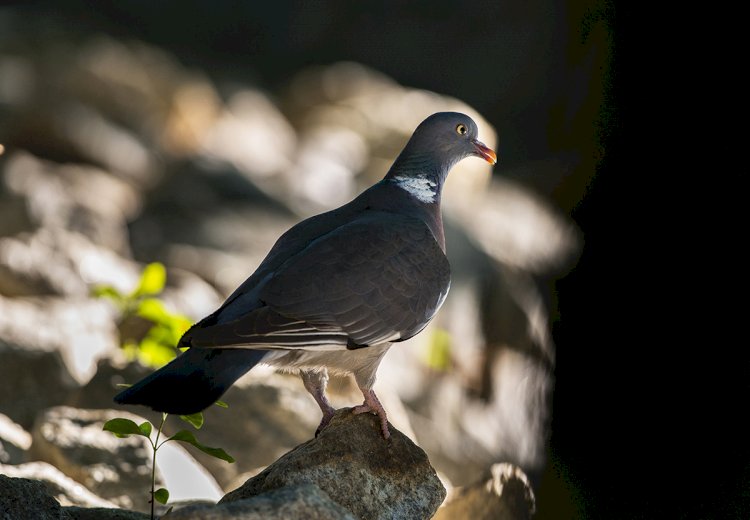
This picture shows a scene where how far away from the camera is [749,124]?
252cm

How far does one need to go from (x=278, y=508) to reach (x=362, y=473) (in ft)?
2.51

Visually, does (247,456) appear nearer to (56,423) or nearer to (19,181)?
(56,423)

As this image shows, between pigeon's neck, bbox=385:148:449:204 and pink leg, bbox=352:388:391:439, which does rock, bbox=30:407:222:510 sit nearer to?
pink leg, bbox=352:388:391:439

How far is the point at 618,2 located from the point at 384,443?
1412 mm

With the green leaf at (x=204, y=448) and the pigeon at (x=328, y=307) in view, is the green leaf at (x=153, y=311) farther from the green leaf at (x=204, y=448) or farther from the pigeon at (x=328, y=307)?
the green leaf at (x=204, y=448)

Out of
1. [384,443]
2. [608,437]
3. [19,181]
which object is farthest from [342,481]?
[19,181]

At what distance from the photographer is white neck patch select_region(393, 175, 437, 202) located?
351 cm

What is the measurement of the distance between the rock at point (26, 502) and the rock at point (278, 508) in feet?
2.21

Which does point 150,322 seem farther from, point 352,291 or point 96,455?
point 352,291

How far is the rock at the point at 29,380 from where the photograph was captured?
4.42 meters

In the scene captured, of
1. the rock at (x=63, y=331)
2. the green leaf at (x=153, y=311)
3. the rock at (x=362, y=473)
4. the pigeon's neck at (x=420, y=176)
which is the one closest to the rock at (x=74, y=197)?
the rock at (x=63, y=331)

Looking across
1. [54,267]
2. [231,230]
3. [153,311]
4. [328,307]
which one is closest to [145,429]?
[328,307]

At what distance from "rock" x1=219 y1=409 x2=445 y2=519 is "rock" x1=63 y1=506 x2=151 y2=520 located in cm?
30

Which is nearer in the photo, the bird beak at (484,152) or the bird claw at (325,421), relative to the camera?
the bird claw at (325,421)
